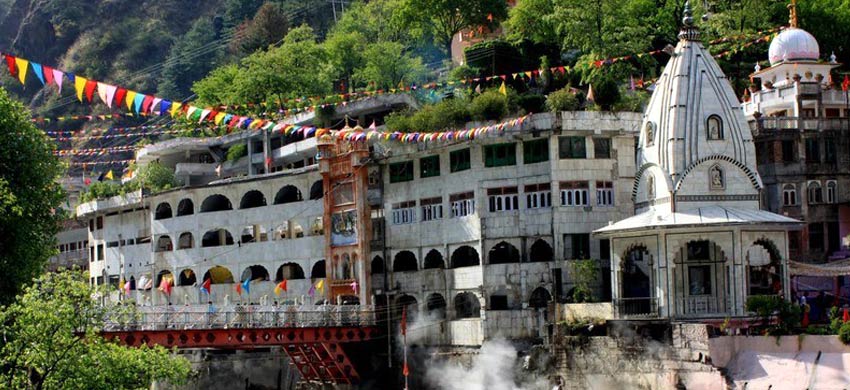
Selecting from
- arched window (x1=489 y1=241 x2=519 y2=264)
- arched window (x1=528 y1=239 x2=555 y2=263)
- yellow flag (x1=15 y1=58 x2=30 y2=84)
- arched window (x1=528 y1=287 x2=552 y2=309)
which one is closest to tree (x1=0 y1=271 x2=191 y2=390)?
yellow flag (x1=15 y1=58 x2=30 y2=84)

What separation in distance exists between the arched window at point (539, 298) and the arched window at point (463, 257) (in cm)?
436

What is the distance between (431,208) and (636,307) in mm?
14798

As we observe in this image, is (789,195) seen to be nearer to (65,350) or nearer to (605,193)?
(605,193)

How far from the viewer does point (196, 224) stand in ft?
268

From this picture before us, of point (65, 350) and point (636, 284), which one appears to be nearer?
point (65, 350)

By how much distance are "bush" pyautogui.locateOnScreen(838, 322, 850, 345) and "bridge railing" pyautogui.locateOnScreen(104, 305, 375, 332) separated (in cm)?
2429

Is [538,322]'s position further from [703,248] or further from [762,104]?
[762,104]

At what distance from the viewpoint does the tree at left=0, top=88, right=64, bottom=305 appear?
53906 millimetres

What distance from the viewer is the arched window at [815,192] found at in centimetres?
6358

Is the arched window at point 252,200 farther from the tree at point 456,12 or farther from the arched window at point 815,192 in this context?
the arched window at point 815,192

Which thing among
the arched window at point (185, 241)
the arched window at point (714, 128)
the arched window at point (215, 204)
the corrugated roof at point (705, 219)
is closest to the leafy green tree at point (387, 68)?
the arched window at point (215, 204)

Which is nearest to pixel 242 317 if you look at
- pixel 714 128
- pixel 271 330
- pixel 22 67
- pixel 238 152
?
pixel 271 330

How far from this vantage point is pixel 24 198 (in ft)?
181

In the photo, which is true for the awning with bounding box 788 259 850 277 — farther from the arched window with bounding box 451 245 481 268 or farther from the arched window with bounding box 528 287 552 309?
the arched window with bounding box 451 245 481 268
